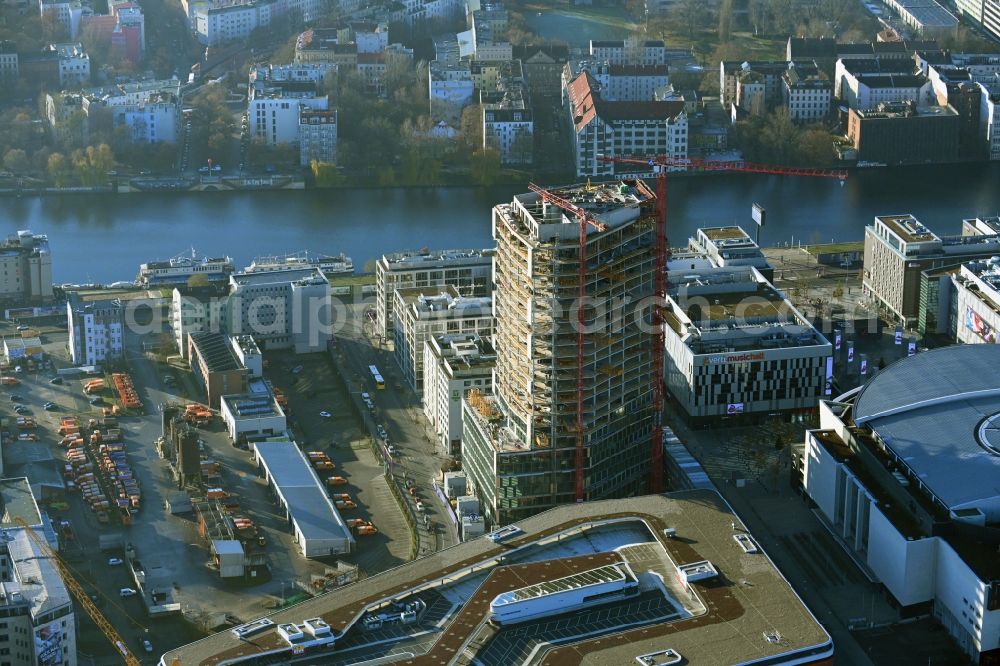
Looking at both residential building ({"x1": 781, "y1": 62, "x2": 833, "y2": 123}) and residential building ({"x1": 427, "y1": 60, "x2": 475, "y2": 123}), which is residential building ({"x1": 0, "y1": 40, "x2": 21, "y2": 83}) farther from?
residential building ({"x1": 781, "y1": 62, "x2": 833, "y2": 123})

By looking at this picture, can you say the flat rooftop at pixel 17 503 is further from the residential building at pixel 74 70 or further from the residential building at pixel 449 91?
the residential building at pixel 74 70

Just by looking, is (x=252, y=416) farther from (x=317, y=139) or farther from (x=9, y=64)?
(x=9, y=64)

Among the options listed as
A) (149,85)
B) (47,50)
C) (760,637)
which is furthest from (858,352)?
(47,50)

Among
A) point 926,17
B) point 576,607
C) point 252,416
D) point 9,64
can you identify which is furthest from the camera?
point 926,17

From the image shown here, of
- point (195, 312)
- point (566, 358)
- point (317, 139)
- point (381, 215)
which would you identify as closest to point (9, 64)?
point (317, 139)

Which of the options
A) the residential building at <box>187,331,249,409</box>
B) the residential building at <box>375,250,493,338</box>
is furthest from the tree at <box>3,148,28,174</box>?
the residential building at <box>375,250,493,338</box>

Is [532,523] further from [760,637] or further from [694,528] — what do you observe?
[760,637]
